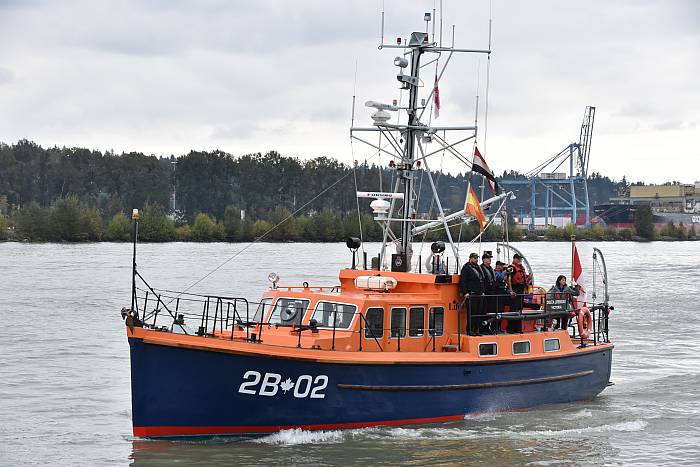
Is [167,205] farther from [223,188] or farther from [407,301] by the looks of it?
[407,301]

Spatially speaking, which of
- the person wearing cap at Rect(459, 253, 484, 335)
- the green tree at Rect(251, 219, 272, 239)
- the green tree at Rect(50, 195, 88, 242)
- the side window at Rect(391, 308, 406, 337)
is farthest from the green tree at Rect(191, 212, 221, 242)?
the side window at Rect(391, 308, 406, 337)

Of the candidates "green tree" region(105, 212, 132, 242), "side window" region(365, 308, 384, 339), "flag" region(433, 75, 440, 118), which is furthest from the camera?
→ "green tree" region(105, 212, 132, 242)

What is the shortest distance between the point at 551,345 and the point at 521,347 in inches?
42.1

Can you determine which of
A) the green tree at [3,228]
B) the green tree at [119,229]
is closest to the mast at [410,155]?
the green tree at [119,229]

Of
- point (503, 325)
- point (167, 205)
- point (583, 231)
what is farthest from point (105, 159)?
point (503, 325)

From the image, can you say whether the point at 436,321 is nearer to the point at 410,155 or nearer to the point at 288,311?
the point at 288,311

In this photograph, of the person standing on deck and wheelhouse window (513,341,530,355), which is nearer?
wheelhouse window (513,341,530,355)

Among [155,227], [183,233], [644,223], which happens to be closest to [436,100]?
[155,227]

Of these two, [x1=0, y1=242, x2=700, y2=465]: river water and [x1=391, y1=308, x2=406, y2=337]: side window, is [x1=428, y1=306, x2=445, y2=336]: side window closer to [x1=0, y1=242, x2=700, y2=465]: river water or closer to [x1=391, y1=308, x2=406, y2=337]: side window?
[x1=391, y1=308, x2=406, y2=337]: side window

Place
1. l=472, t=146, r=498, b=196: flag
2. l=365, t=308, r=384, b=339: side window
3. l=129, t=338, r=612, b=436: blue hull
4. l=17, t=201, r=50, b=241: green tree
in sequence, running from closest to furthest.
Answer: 1. l=129, t=338, r=612, b=436: blue hull
2. l=365, t=308, r=384, b=339: side window
3. l=472, t=146, r=498, b=196: flag
4. l=17, t=201, r=50, b=241: green tree

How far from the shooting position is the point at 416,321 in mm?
17656

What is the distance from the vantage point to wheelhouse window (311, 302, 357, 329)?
1712cm

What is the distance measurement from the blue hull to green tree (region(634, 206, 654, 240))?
11688 centimetres

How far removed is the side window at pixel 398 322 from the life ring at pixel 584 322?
5176 millimetres
